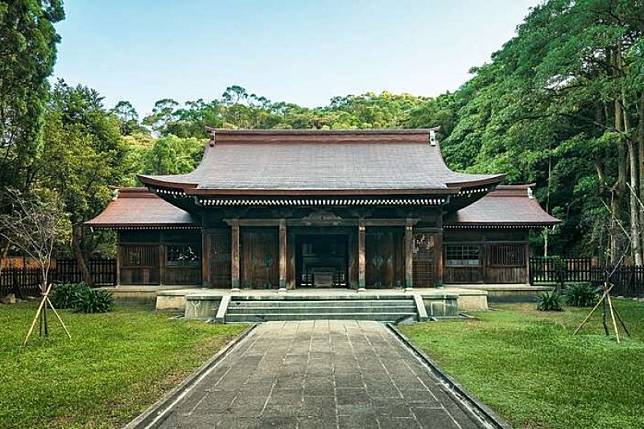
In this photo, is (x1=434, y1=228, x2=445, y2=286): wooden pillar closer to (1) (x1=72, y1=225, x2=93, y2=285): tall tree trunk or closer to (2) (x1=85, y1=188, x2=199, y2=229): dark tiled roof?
(2) (x1=85, y1=188, x2=199, y2=229): dark tiled roof

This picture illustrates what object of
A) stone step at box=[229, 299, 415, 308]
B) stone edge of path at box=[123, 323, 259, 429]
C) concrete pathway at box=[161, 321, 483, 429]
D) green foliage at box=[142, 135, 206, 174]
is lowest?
concrete pathway at box=[161, 321, 483, 429]

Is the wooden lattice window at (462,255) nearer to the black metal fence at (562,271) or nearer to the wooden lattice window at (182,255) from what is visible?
the black metal fence at (562,271)

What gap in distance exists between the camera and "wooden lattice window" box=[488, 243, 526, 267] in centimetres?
2027

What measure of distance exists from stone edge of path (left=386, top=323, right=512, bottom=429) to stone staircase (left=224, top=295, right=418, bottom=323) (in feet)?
16.7

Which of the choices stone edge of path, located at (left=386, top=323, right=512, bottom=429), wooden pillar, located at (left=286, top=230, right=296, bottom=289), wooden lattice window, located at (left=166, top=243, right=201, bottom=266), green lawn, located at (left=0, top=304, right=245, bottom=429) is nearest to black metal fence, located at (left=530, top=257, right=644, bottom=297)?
wooden pillar, located at (left=286, top=230, right=296, bottom=289)

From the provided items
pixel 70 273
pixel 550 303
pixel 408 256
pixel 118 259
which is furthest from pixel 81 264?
pixel 550 303

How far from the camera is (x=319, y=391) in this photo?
685cm

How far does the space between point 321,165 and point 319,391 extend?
533 inches

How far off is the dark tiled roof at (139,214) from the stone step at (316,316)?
6.35 metres

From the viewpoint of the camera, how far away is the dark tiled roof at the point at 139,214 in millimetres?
19688

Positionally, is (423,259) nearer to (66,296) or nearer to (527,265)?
(527,265)

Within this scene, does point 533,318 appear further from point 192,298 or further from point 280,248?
point 192,298

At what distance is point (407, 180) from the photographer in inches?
696

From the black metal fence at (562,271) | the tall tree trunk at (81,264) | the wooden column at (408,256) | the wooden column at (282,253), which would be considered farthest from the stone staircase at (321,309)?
the tall tree trunk at (81,264)
